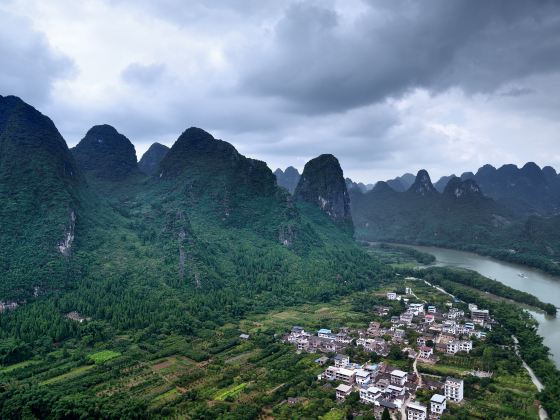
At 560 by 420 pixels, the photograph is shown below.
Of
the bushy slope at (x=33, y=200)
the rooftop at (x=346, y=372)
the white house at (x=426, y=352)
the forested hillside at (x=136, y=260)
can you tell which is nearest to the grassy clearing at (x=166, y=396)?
the forested hillside at (x=136, y=260)

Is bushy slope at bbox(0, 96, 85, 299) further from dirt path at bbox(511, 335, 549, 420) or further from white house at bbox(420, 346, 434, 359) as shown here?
dirt path at bbox(511, 335, 549, 420)

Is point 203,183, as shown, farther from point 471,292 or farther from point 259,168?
point 471,292

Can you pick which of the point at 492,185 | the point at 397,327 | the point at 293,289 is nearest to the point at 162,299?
the point at 293,289

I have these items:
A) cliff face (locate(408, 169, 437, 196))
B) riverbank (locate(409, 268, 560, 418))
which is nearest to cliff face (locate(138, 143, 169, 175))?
riverbank (locate(409, 268, 560, 418))

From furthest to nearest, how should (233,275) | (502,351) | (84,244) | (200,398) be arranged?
(233,275) < (84,244) < (502,351) < (200,398)

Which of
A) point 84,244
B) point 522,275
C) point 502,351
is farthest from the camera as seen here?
point 522,275

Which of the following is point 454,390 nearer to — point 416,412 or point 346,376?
point 416,412
